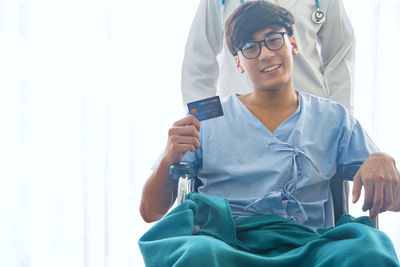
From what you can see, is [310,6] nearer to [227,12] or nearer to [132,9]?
[227,12]

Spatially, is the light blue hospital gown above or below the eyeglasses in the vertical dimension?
below

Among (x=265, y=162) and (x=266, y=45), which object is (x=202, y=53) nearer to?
(x=266, y=45)

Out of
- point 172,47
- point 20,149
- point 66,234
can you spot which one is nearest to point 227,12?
point 172,47

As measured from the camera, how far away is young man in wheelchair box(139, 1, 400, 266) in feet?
2.85

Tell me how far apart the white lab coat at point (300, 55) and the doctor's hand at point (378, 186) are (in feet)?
2.02

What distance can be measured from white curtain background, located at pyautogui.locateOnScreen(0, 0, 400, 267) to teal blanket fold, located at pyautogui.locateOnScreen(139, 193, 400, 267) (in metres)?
1.04

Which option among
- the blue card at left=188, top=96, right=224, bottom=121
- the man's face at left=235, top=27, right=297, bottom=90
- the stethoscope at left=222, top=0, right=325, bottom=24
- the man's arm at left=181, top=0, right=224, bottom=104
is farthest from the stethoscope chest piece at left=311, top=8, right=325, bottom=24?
the blue card at left=188, top=96, right=224, bottom=121

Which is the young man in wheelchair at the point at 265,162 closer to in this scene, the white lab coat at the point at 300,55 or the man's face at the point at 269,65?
the man's face at the point at 269,65

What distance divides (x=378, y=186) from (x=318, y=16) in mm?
830

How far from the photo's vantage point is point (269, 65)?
1.07 m

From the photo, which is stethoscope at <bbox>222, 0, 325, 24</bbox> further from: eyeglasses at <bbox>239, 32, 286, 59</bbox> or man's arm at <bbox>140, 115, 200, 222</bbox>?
man's arm at <bbox>140, 115, 200, 222</bbox>

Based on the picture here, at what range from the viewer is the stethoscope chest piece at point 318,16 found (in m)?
1.49

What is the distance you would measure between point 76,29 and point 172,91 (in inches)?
19.6

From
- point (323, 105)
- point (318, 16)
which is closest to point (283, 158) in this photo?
point (323, 105)
